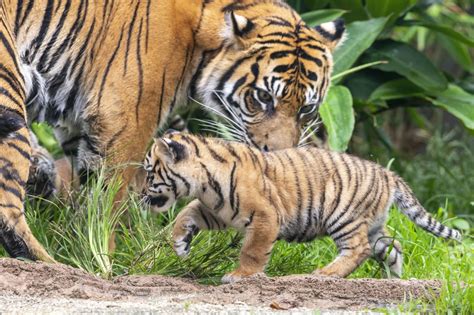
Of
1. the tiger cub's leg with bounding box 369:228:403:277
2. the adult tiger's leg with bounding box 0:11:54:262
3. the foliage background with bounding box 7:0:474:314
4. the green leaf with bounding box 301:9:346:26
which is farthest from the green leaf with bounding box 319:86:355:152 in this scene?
the adult tiger's leg with bounding box 0:11:54:262

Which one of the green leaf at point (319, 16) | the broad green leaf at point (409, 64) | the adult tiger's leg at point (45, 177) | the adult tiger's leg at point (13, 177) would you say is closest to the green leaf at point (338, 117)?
the green leaf at point (319, 16)

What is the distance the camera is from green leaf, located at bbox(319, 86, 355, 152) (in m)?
7.04

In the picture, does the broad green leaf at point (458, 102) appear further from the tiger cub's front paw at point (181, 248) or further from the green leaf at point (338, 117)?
the tiger cub's front paw at point (181, 248)

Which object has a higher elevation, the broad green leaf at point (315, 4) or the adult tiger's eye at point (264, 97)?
the adult tiger's eye at point (264, 97)

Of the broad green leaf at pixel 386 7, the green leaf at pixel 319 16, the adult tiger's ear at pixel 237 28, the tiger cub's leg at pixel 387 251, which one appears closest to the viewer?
the tiger cub's leg at pixel 387 251

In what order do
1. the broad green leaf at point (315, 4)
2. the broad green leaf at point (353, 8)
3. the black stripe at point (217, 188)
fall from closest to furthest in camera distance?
the black stripe at point (217, 188) → the broad green leaf at point (353, 8) → the broad green leaf at point (315, 4)

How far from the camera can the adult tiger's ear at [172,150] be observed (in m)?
5.11

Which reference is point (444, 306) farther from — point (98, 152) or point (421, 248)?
point (98, 152)

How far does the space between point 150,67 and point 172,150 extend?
0.87 metres

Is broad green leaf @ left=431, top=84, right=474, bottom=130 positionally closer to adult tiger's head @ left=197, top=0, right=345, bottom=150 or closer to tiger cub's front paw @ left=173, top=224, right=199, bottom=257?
adult tiger's head @ left=197, top=0, right=345, bottom=150

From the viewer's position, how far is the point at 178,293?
183 inches

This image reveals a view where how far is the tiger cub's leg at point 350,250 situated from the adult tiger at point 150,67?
0.78 meters

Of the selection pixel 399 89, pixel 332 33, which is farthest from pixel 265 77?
pixel 399 89

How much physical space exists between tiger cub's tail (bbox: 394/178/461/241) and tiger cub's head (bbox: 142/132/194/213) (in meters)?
1.22
